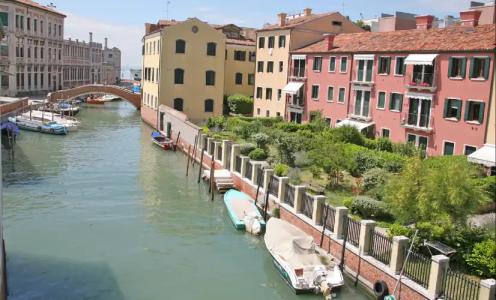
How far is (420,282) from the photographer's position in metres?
11.7

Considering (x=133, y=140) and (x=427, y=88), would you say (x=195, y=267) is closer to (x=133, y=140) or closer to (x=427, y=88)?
(x=427, y=88)

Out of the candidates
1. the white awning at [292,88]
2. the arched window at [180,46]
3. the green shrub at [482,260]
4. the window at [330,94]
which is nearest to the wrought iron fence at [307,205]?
the green shrub at [482,260]

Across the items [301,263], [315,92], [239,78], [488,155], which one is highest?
[239,78]

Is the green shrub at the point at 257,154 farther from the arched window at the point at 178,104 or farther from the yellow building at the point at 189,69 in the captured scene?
the arched window at the point at 178,104

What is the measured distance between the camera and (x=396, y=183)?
12867 mm

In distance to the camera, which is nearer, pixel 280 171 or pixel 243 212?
pixel 243 212

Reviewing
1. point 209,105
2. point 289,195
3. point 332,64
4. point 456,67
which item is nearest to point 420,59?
point 456,67

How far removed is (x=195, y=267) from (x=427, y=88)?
1656 centimetres

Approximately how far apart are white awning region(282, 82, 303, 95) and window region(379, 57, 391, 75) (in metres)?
8.70

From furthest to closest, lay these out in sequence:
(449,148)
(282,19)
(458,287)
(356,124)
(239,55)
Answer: (239,55)
(282,19)
(356,124)
(449,148)
(458,287)

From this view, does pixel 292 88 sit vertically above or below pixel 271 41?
below

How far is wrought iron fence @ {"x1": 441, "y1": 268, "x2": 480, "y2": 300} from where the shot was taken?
401 inches

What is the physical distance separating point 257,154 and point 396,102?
905 cm

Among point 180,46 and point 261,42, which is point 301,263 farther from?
point 261,42
